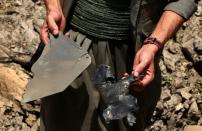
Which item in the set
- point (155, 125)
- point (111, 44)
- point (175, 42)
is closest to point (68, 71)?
point (111, 44)

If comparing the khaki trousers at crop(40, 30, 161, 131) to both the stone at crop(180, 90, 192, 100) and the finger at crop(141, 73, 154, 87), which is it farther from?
the stone at crop(180, 90, 192, 100)

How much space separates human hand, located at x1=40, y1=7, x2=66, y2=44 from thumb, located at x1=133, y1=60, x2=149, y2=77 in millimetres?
301

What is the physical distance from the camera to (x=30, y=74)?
3.45 metres

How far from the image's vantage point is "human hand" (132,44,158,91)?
6.81 ft

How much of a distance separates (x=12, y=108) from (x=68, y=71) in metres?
1.30

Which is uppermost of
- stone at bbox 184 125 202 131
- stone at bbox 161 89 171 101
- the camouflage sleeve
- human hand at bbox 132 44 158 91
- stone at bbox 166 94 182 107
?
the camouflage sleeve

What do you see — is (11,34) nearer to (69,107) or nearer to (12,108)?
(12,108)

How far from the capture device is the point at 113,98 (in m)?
2.11

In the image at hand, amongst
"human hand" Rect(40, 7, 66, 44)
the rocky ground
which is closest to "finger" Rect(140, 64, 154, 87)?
"human hand" Rect(40, 7, 66, 44)

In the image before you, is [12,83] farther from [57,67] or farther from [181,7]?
[181,7]

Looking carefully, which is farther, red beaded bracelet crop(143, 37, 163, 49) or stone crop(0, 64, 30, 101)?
stone crop(0, 64, 30, 101)

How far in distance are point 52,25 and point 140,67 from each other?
13.4 inches

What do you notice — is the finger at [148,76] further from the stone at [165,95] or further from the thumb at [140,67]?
the stone at [165,95]

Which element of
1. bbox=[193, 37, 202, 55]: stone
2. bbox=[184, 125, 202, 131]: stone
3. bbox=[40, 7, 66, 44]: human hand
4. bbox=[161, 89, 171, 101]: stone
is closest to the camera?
bbox=[40, 7, 66, 44]: human hand
